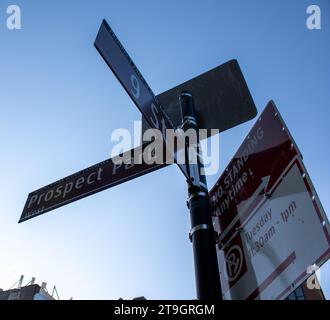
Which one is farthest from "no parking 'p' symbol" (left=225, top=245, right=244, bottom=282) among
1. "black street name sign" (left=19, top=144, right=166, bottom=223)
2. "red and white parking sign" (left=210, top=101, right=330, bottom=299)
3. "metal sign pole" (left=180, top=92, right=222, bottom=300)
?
"black street name sign" (left=19, top=144, right=166, bottom=223)

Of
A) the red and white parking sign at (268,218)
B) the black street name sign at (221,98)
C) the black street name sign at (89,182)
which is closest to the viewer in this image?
the red and white parking sign at (268,218)

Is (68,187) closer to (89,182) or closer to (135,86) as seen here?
(89,182)

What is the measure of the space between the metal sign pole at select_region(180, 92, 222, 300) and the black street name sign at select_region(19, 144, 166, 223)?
50 cm

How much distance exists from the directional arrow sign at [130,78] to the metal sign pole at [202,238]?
13 centimetres

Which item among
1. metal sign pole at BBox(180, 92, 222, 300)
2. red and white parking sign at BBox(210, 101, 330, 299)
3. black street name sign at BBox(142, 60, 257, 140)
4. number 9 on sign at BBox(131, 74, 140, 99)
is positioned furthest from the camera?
black street name sign at BBox(142, 60, 257, 140)

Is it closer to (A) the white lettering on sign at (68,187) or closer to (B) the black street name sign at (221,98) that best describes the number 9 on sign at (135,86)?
(B) the black street name sign at (221,98)

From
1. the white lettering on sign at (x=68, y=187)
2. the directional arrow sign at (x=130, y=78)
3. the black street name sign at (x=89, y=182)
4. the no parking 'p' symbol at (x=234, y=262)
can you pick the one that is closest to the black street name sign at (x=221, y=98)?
the black street name sign at (x=89, y=182)

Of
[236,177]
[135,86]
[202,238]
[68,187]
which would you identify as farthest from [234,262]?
[68,187]

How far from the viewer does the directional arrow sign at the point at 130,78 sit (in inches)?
85.0

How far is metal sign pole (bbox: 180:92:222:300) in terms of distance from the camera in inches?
81.5

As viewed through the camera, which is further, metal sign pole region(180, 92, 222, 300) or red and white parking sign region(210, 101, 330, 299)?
metal sign pole region(180, 92, 222, 300)

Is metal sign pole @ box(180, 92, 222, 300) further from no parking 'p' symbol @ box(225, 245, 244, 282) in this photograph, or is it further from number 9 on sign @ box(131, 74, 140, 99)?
number 9 on sign @ box(131, 74, 140, 99)

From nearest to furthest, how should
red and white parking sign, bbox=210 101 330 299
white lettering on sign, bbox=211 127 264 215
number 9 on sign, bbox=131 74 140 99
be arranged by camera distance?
red and white parking sign, bbox=210 101 330 299
number 9 on sign, bbox=131 74 140 99
white lettering on sign, bbox=211 127 264 215
